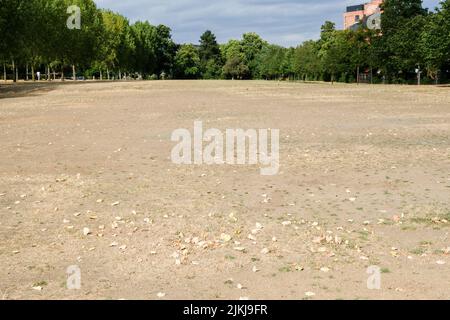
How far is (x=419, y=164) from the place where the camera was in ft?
44.6

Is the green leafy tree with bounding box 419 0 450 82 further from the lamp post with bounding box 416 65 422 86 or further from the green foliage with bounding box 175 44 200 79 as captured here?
the green foliage with bounding box 175 44 200 79

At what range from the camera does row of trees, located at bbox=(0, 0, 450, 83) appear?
2362 inches

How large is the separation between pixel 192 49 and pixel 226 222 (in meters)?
157

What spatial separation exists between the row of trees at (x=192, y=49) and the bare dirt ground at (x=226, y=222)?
45.4 meters

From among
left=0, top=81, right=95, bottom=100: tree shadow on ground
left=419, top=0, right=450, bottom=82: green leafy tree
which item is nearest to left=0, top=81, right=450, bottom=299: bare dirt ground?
left=0, top=81, right=95, bottom=100: tree shadow on ground

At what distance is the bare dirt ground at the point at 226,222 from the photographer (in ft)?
20.8

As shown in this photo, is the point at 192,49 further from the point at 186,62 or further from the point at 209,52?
the point at 209,52

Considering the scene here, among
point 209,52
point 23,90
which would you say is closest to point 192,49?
point 209,52

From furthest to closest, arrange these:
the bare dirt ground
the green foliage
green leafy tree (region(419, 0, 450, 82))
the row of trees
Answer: the green foliage, the row of trees, green leafy tree (region(419, 0, 450, 82)), the bare dirt ground

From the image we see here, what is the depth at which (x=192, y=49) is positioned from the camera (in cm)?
16088

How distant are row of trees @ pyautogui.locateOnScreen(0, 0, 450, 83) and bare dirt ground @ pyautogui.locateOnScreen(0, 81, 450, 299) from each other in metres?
45.4

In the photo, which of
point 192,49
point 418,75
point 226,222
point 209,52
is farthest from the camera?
point 209,52
